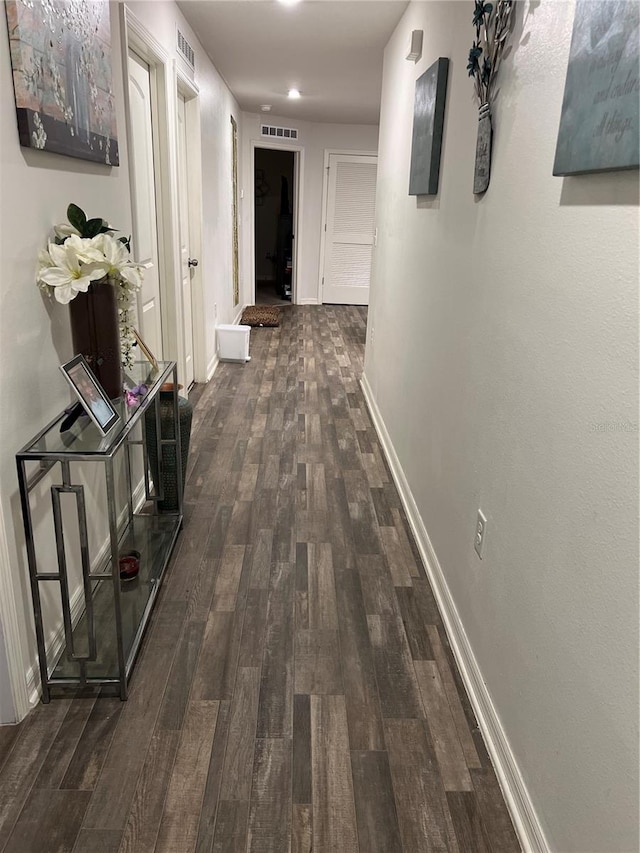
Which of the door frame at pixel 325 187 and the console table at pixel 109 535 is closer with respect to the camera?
the console table at pixel 109 535

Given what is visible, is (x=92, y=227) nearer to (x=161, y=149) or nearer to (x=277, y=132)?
(x=161, y=149)

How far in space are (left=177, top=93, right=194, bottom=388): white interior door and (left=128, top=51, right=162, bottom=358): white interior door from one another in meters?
0.50

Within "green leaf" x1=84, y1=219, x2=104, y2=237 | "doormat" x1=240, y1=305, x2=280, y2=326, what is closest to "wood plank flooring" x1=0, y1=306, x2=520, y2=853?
"green leaf" x1=84, y1=219, x2=104, y2=237

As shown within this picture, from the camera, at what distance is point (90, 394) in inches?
66.7

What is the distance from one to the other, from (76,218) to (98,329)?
1.05ft

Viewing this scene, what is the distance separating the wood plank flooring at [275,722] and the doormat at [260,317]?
4636 mm

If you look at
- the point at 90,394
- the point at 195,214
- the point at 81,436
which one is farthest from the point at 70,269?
the point at 195,214

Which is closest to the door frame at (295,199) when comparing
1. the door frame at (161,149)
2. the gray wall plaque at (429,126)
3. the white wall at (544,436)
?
the door frame at (161,149)

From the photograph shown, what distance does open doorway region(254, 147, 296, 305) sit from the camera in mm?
9883

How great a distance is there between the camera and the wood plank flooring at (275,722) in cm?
141

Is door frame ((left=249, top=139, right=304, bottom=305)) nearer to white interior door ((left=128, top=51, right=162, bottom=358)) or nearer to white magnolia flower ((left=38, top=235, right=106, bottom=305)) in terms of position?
white interior door ((left=128, top=51, right=162, bottom=358))

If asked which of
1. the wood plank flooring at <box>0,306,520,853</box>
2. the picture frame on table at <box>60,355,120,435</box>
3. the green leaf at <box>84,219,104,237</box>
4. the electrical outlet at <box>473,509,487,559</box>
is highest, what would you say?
the green leaf at <box>84,219,104,237</box>

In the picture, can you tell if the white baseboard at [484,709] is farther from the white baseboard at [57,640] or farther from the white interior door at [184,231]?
the white interior door at [184,231]

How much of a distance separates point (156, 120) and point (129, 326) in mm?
1936
